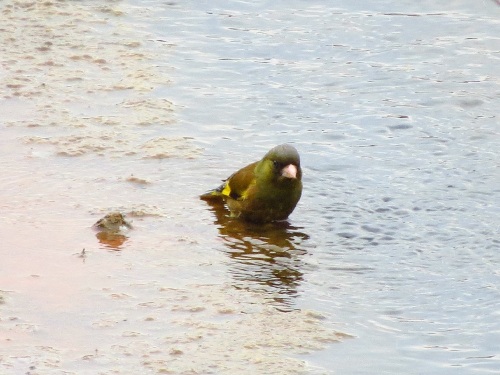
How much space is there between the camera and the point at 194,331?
5375 mm

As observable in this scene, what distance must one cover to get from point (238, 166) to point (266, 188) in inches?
27.2

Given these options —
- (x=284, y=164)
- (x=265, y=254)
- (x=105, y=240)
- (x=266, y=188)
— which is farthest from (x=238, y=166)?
(x=105, y=240)

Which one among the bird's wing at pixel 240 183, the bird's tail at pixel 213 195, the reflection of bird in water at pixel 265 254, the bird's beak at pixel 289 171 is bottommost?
the reflection of bird in water at pixel 265 254

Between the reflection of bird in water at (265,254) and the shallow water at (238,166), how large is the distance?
0.02 meters

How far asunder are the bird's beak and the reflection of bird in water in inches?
13.1

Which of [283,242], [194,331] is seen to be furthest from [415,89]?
[194,331]

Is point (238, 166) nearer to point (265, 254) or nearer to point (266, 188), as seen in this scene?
point (266, 188)

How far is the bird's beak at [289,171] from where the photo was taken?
273 inches

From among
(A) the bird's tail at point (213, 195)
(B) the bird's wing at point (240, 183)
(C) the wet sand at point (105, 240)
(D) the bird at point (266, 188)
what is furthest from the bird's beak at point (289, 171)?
(C) the wet sand at point (105, 240)

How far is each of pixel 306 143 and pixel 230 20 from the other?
2.75m

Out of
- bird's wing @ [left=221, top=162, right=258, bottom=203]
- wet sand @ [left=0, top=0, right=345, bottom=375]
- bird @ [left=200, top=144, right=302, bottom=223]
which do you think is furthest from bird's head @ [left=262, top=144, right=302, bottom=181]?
wet sand @ [left=0, top=0, right=345, bottom=375]

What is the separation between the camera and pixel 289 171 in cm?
695

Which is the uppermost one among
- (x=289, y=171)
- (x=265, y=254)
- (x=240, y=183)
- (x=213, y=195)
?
(x=289, y=171)

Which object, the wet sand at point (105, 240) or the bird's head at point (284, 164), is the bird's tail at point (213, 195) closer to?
the wet sand at point (105, 240)
